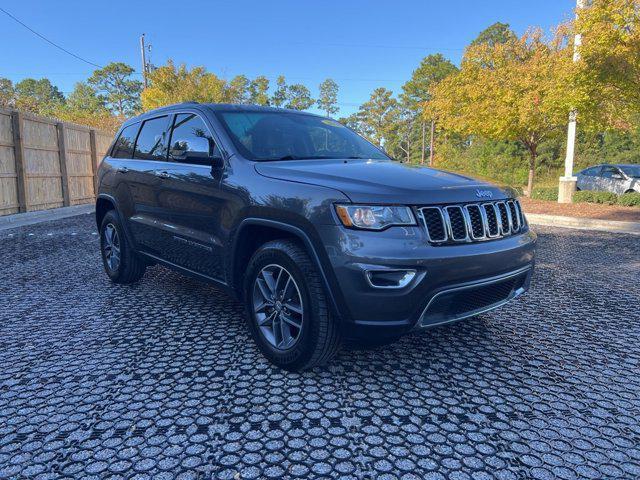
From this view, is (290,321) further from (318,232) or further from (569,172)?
(569,172)

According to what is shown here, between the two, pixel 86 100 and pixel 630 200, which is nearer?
pixel 630 200

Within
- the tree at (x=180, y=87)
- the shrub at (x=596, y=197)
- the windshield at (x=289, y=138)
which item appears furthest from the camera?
the tree at (x=180, y=87)

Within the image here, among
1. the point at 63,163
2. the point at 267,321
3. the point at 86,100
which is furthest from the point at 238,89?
the point at 86,100

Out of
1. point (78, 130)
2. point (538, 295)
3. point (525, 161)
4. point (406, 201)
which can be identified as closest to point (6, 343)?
point (406, 201)

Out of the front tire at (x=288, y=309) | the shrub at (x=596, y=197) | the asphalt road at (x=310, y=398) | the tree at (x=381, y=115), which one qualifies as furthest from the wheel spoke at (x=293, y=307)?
the tree at (x=381, y=115)

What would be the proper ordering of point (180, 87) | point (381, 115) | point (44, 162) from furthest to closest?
1. point (381, 115)
2. point (180, 87)
3. point (44, 162)

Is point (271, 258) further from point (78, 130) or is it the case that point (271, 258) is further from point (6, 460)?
point (78, 130)

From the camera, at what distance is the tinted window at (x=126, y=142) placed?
15.9ft

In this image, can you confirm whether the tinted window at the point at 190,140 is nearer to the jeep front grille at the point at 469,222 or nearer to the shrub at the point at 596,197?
the jeep front grille at the point at 469,222

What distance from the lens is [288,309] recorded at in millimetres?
2936

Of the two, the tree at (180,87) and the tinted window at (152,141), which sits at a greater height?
the tree at (180,87)

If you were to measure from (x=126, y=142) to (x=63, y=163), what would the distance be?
1052 centimetres

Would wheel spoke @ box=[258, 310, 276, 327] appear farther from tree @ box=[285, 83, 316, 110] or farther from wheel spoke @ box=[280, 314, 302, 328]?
tree @ box=[285, 83, 316, 110]

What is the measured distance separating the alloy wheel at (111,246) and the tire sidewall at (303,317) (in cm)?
255
